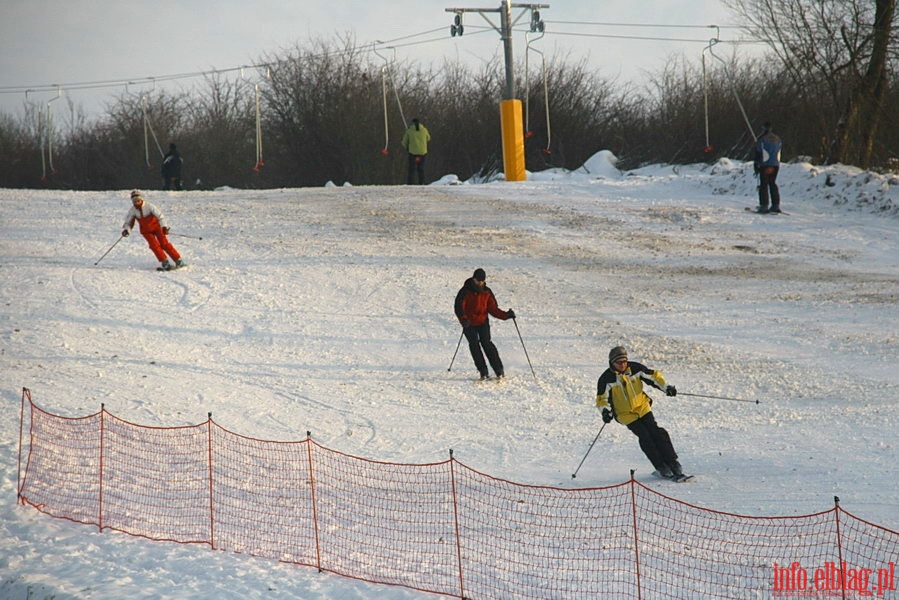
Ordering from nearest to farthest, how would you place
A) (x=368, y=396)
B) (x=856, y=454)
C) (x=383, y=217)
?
1. (x=856, y=454)
2. (x=368, y=396)
3. (x=383, y=217)

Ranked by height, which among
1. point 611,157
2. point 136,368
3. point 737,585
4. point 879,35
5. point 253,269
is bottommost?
point 737,585

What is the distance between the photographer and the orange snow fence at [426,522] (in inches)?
255

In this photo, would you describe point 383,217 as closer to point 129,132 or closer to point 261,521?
point 261,521

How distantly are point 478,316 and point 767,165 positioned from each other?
37.0 feet

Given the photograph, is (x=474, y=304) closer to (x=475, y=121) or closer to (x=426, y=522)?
(x=426, y=522)

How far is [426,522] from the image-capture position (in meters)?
7.73

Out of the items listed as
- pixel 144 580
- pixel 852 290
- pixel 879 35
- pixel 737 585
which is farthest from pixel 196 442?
pixel 879 35

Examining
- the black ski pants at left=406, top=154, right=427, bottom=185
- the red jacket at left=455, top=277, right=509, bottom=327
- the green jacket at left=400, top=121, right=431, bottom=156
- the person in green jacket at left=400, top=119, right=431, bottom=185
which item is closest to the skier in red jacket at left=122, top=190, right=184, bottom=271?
the red jacket at left=455, top=277, right=509, bottom=327

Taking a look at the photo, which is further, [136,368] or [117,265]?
[117,265]

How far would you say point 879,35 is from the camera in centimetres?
2267

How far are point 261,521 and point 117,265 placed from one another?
10.3 m

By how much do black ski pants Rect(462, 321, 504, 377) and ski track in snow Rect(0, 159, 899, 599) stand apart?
0.34 meters

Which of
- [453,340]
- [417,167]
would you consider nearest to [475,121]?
[417,167]

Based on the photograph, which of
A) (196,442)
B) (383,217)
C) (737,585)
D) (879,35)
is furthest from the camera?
(879,35)
